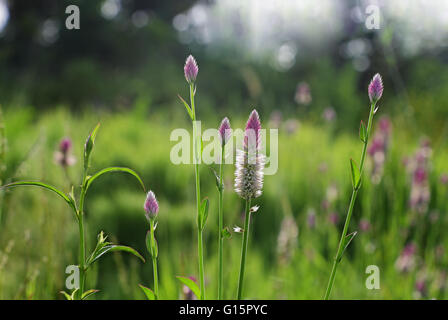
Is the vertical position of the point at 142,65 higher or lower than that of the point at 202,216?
higher

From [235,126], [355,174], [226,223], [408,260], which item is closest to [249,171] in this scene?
[355,174]

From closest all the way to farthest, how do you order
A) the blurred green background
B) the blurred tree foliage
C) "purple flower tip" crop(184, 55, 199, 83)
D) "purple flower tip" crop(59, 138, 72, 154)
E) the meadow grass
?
"purple flower tip" crop(184, 55, 199, 83)
"purple flower tip" crop(59, 138, 72, 154)
the meadow grass
the blurred green background
the blurred tree foliage

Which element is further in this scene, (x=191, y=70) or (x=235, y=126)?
(x=235, y=126)

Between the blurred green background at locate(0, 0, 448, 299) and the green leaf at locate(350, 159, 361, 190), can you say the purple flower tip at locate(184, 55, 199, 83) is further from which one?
the blurred green background at locate(0, 0, 448, 299)

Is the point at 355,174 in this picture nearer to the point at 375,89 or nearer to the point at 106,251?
the point at 375,89

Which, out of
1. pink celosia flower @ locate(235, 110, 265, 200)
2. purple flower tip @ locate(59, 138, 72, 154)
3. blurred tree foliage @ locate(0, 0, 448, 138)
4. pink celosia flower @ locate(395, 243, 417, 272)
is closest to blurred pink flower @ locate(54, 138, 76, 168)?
purple flower tip @ locate(59, 138, 72, 154)

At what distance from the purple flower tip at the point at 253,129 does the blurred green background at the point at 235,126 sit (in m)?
0.53

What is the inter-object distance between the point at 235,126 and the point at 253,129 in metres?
3.44

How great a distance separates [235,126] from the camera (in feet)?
13.0

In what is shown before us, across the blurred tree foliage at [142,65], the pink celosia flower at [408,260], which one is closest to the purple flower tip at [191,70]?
the pink celosia flower at [408,260]

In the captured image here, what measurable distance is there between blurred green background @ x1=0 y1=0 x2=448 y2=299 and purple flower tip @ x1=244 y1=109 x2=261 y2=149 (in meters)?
0.53

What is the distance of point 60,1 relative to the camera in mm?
9461

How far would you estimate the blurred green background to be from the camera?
58.9 inches
